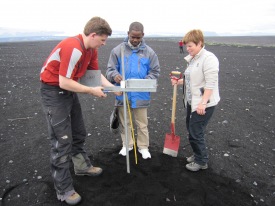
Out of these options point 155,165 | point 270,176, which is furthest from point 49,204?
point 270,176

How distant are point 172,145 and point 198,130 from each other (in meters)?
0.88

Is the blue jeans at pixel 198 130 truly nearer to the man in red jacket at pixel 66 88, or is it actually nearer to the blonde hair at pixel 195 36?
the blonde hair at pixel 195 36

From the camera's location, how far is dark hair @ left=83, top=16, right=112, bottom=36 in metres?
2.83

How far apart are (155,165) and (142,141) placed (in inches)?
20.6

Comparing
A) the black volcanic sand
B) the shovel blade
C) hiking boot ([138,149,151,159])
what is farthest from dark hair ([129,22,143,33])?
the black volcanic sand

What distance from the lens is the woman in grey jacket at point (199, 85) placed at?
3326mm

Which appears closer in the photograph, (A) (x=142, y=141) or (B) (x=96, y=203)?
(B) (x=96, y=203)

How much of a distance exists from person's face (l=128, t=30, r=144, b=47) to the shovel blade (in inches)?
71.1

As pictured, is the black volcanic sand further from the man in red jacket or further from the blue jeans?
the man in red jacket

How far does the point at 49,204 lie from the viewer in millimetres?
3344

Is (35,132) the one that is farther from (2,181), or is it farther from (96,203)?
(96,203)

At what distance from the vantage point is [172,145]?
4.52 m

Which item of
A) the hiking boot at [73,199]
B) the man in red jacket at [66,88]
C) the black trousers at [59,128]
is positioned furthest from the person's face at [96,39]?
the hiking boot at [73,199]

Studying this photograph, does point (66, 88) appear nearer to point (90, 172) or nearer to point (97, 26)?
point (97, 26)
